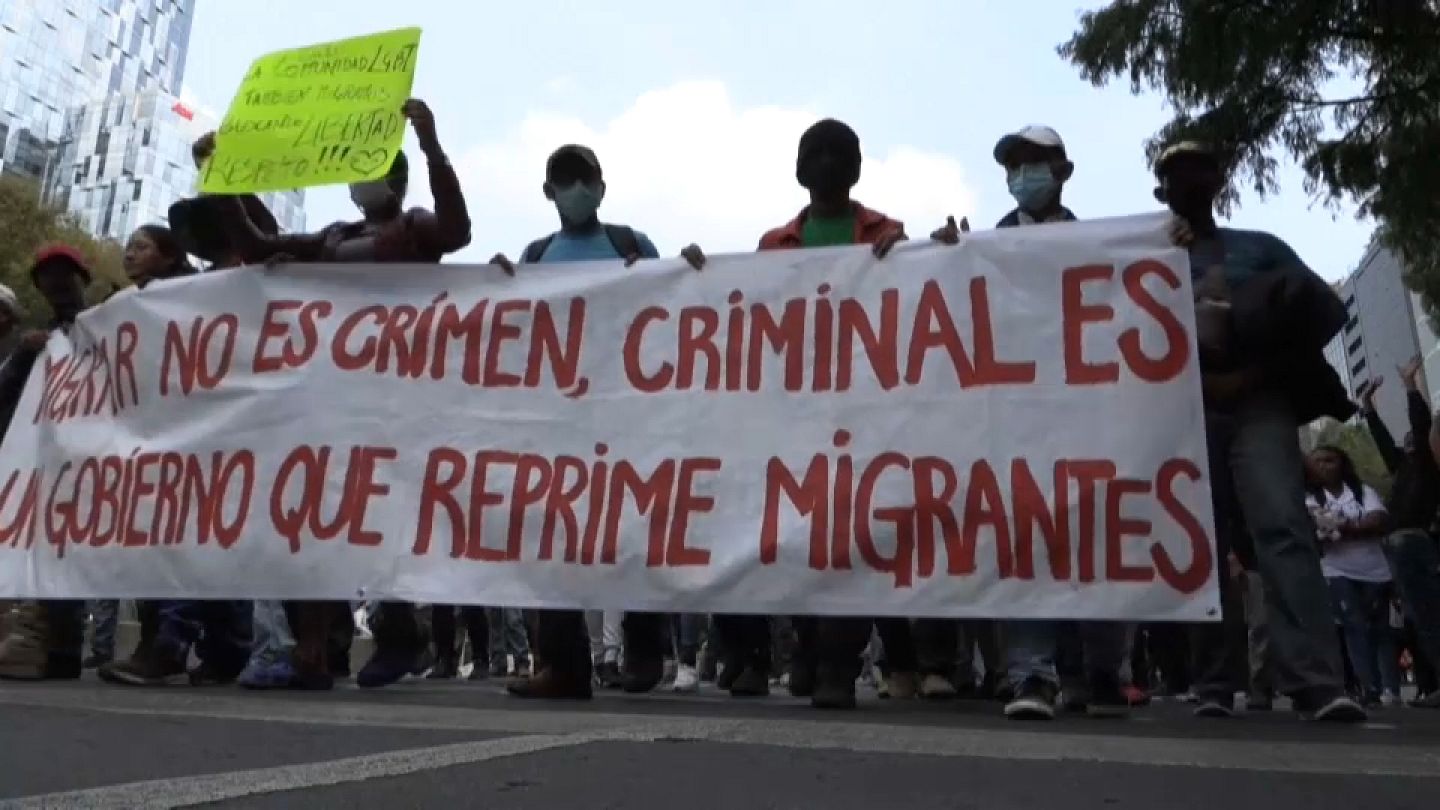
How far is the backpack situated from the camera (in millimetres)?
5039

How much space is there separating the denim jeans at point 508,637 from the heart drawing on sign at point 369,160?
471 cm

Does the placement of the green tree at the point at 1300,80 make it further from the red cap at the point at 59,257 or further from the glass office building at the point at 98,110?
the glass office building at the point at 98,110

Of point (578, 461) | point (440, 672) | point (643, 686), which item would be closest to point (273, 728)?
point (578, 461)

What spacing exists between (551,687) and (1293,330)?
246cm

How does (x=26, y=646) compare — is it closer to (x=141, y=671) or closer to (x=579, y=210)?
(x=141, y=671)

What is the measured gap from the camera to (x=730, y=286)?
4.66 metres

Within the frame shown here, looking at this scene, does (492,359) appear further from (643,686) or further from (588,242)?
(643,686)

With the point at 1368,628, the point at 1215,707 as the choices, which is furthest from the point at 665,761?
the point at 1368,628

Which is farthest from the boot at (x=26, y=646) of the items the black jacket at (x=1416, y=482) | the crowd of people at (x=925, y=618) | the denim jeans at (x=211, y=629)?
the black jacket at (x=1416, y=482)

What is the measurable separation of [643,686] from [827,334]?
63.7 inches

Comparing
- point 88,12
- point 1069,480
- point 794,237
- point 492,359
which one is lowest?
point 1069,480

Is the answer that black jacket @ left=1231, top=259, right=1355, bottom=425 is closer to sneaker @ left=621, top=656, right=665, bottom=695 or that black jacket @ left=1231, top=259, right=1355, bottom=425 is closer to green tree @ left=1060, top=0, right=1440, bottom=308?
sneaker @ left=621, top=656, right=665, bottom=695

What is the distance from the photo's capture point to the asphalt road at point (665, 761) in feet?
7.20

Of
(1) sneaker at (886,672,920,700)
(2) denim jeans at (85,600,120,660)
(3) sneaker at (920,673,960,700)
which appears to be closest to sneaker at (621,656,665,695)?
(1) sneaker at (886,672,920,700)
